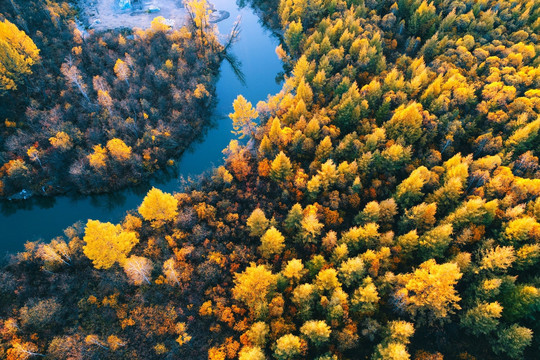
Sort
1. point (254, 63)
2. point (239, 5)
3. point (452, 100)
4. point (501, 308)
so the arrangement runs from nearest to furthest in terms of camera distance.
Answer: point (501, 308)
point (452, 100)
point (254, 63)
point (239, 5)

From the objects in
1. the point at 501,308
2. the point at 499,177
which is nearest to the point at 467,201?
the point at 499,177

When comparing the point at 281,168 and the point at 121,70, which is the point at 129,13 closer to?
the point at 121,70

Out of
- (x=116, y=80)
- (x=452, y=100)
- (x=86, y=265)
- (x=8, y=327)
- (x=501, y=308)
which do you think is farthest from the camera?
(x=116, y=80)

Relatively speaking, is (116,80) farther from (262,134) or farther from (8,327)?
(8,327)

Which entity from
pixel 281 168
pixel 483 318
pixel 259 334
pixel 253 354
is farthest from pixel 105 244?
pixel 483 318

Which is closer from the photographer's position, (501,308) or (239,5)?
(501,308)

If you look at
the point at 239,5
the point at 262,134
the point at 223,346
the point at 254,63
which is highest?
the point at 239,5
